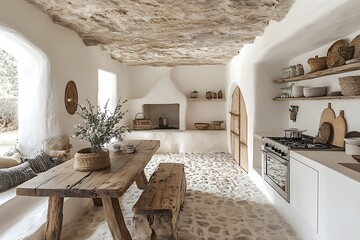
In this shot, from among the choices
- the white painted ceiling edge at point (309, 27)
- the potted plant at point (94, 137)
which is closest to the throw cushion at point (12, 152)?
the potted plant at point (94, 137)

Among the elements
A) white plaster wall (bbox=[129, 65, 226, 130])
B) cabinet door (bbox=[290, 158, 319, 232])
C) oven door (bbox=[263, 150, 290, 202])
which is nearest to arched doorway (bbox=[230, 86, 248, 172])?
white plaster wall (bbox=[129, 65, 226, 130])

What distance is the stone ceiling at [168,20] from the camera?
2.51 metres

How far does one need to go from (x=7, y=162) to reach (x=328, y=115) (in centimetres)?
364

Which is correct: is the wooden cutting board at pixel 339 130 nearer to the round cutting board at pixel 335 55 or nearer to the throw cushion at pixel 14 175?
the round cutting board at pixel 335 55

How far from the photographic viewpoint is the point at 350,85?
2318mm

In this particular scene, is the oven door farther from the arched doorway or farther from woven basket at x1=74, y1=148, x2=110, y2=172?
woven basket at x1=74, y1=148, x2=110, y2=172

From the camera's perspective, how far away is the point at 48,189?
180 cm

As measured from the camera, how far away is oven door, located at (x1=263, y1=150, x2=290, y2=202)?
2762 mm

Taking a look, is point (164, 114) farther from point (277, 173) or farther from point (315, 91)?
point (315, 91)

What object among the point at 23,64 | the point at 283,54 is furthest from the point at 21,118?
the point at 283,54

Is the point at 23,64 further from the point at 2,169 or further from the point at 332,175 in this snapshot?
the point at 332,175

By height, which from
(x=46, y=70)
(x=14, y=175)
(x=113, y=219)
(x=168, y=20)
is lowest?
(x=113, y=219)

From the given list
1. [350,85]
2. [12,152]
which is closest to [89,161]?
[12,152]

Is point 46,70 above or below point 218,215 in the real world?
above
